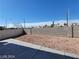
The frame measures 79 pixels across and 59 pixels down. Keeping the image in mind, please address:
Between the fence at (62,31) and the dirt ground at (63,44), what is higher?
the fence at (62,31)

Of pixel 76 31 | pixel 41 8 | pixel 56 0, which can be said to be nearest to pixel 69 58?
pixel 76 31

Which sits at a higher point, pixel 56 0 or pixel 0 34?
pixel 56 0

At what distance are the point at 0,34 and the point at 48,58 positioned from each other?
12.1m

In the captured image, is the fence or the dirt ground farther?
the fence

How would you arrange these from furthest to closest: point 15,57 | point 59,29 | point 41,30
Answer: point 41,30 < point 59,29 < point 15,57

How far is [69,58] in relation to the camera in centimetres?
766

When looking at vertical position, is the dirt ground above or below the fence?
below

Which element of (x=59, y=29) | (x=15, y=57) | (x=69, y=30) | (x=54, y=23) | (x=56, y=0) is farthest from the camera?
(x=54, y=23)

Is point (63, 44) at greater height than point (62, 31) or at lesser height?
lesser

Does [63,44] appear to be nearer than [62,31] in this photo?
Yes

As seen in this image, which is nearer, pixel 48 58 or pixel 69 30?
pixel 48 58

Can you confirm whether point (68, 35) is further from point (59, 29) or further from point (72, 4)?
point (72, 4)

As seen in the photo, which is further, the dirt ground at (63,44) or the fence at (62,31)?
the fence at (62,31)

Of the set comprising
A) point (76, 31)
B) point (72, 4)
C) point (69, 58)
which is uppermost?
point (72, 4)
